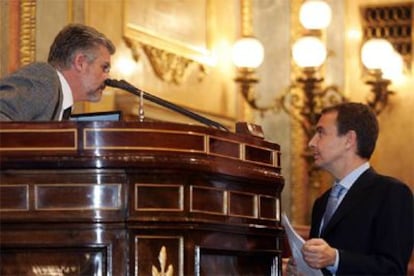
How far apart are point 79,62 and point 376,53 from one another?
6.36 m

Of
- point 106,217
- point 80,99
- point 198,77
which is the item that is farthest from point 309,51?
point 106,217

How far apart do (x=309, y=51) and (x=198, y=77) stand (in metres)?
0.95

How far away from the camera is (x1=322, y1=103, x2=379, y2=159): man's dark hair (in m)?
5.80

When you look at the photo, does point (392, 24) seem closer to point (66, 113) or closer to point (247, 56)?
point (247, 56)

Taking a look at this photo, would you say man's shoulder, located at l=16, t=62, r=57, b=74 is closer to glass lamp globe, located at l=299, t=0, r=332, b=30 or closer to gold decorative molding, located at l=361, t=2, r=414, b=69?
glass lamp globe, located at l=299, t=0, r=332, b=30

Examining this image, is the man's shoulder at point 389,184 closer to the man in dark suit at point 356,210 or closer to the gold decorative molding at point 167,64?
the man in dark suit at point 356,210

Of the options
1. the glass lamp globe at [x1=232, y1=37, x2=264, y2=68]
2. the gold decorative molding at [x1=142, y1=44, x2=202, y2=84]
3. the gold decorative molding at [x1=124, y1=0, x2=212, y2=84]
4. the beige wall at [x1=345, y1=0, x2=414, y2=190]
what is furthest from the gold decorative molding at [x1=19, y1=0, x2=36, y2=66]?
the beige wall at [x1=345, y1=0, x2=414, y2=190]

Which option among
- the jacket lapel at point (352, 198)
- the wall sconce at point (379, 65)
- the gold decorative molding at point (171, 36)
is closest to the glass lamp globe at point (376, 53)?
the wall sconce at point (379, 65)

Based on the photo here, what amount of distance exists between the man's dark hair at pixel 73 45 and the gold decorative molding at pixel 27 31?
2875mm

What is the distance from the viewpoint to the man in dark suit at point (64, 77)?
16.9 feet

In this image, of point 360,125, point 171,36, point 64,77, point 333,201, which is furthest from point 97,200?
Result: point 171,36

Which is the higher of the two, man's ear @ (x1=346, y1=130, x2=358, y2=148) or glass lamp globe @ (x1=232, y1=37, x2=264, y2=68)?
glass lamp globe @ (x1=232, y1=37, x2=264, y2=68)

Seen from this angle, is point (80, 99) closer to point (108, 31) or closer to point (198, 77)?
point (108, 31)

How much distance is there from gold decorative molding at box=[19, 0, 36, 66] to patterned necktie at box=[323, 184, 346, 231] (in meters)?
3.21
